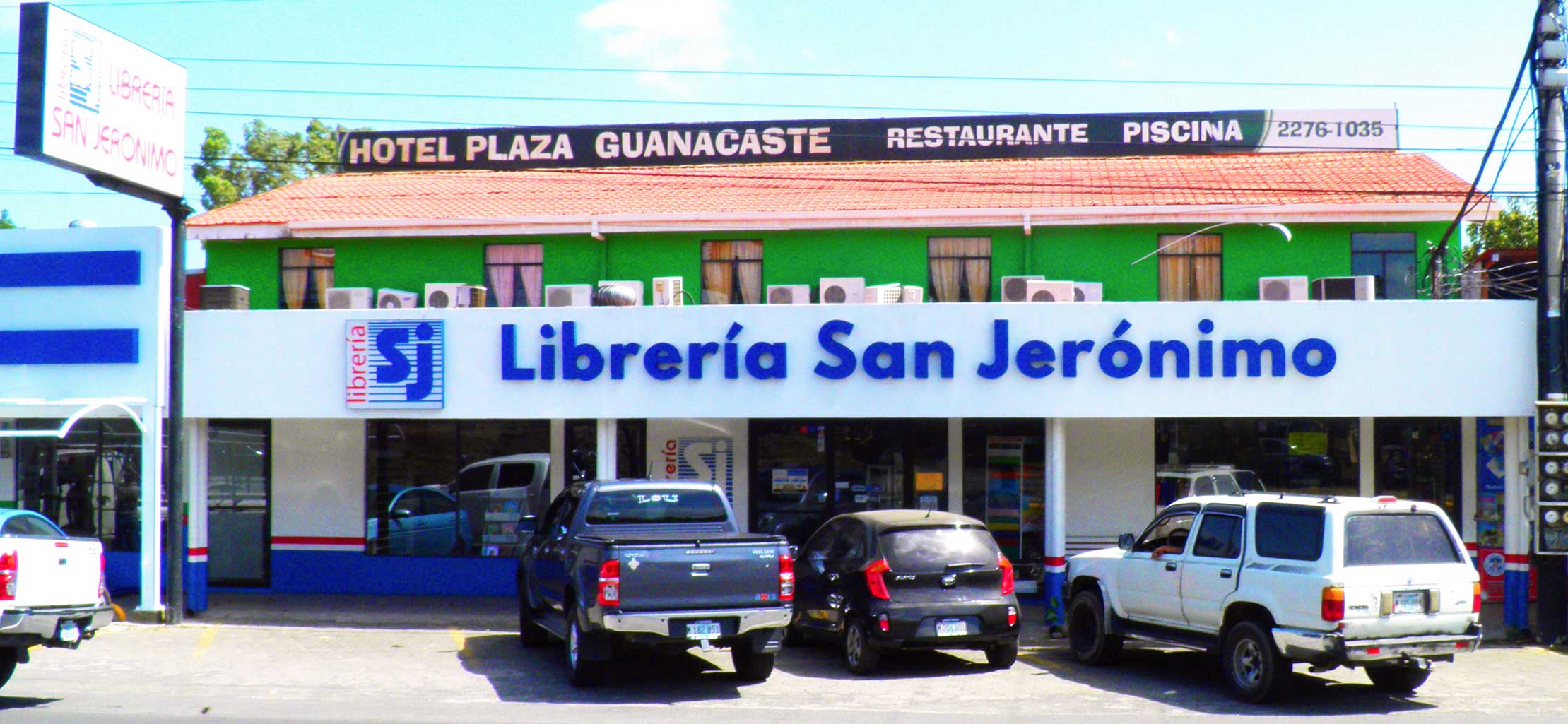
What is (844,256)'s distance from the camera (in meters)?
20.5

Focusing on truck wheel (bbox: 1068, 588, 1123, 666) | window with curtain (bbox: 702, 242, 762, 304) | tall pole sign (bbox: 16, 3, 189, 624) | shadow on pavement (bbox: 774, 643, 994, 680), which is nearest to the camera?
shadow on pavement (bbox: 774, 643, 994, 680)

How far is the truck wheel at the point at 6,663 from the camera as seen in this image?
11574 millimetres

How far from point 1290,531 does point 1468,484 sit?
8.66 meters

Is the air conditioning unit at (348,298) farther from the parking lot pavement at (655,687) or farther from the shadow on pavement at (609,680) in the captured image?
the shadow on pavement at (609,680)

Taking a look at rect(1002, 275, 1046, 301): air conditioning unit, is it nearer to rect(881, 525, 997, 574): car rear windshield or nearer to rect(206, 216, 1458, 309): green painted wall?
rect(206, 216, 1458, 309): green painted wall

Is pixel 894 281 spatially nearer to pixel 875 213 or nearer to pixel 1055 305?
pixel 875 213

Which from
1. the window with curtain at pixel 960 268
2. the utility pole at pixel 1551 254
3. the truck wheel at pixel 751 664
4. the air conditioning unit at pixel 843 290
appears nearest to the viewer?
the truck wheel at pixel 751 664

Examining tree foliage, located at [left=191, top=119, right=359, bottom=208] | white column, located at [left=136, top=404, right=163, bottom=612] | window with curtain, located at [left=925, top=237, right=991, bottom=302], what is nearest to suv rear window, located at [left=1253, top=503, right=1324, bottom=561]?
window with curtain, located at [left=925, top=237, right=991, bottom=302]

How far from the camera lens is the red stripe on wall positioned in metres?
19.4

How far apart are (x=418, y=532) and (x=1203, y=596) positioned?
1190 centimetres

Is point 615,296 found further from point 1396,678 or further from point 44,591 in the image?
point 1396,678

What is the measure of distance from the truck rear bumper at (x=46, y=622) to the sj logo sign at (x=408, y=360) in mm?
5284

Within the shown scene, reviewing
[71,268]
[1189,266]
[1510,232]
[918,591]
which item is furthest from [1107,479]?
[1510,232]

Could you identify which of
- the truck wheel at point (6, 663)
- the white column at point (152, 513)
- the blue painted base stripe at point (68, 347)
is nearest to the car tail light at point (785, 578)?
the truck wheel at point (6, 663)
